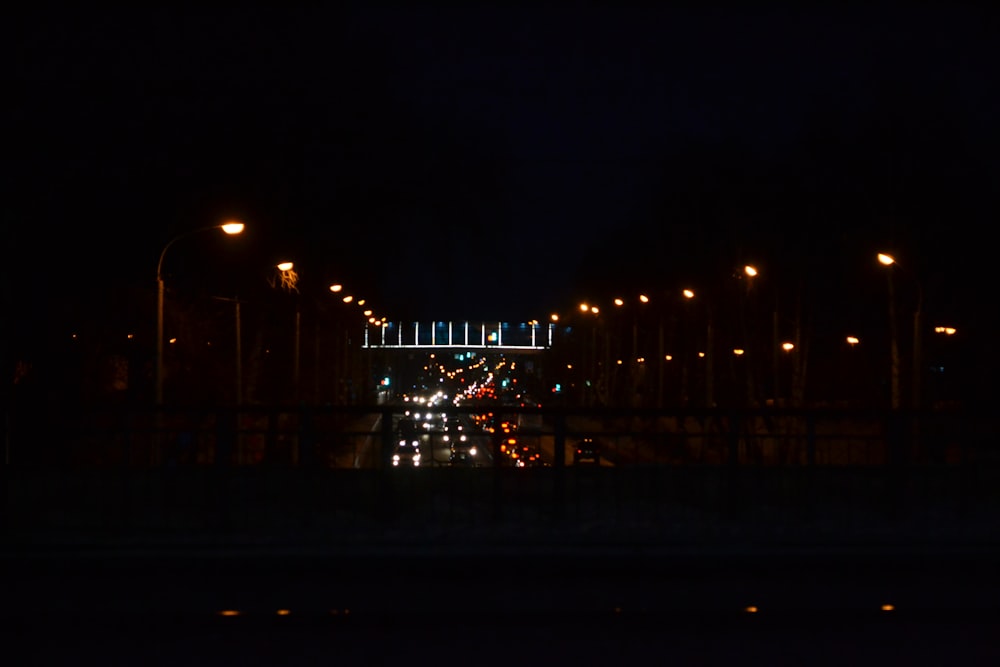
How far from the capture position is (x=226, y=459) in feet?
50.6

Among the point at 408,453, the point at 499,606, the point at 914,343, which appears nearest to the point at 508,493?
the point at 408,453

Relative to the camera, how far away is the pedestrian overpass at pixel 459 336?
8162cm

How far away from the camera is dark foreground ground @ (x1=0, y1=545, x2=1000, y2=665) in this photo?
9.09 meters

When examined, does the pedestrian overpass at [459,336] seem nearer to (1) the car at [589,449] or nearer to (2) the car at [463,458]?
(1) the car at [589,449]

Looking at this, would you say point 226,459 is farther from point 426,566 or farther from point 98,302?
point 98,302

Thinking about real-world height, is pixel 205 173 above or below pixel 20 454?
above

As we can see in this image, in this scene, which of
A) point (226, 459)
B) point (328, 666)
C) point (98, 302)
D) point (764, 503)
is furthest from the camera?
point (98, 302)

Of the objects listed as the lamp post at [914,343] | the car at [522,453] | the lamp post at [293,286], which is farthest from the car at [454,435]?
the lamp post at [914,343]

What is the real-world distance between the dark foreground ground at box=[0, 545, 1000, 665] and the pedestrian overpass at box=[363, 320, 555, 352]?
63846mm

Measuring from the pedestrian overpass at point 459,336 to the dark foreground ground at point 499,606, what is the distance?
209 feet

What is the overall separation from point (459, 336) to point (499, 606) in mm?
73179

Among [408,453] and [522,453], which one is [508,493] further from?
[408,453]

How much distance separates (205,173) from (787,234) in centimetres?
2239

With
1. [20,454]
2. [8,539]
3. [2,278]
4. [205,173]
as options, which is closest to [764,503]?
[8,539]
